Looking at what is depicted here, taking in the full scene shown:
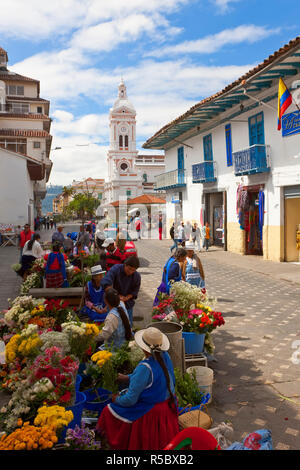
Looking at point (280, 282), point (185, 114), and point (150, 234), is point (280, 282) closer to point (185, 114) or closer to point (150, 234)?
point (185, 114)

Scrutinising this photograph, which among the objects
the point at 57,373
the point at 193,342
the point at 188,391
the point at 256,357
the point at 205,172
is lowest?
the point at 256,357

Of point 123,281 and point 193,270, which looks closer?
point 123,281

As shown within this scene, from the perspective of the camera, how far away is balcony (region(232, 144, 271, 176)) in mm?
17297

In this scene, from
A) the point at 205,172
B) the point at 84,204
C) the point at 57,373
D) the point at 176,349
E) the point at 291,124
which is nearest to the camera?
the point at 57,373

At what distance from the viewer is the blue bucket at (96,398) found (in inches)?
177

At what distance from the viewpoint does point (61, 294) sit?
8148 mm

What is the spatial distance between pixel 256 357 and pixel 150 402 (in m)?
3.32

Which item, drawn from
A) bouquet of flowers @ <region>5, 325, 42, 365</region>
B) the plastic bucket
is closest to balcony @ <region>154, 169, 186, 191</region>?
the plastic bucket

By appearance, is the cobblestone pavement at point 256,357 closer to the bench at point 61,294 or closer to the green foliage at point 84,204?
the bench at point 61,294

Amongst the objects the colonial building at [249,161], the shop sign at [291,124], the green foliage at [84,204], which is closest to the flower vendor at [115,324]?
the colonial building at [249,161]

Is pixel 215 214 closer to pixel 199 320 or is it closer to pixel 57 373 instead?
pixel 199 320

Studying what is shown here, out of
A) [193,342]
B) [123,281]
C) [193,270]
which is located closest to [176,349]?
[193,342]

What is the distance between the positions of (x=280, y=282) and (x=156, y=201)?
959 inches

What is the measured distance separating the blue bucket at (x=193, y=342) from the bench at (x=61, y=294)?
3.24 meters
